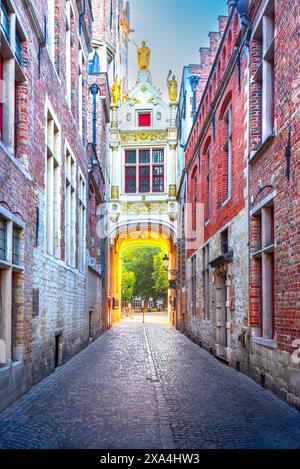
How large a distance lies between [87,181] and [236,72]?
773cm

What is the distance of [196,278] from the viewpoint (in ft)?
69.0

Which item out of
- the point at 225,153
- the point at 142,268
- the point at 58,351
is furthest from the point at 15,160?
the point at 142,268

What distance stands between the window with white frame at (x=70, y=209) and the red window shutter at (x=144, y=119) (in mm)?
19633

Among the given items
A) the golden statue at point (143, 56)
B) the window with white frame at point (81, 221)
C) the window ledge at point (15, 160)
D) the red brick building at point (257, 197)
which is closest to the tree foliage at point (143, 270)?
the golden statue at point (143, 56)

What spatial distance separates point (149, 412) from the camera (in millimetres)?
7516

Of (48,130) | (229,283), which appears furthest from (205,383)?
(48,130)

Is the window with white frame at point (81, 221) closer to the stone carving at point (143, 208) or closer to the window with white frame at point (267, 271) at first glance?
the window with white frame at point (267, 271)

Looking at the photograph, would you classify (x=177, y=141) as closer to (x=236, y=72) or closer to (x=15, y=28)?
(x=236, y=72)

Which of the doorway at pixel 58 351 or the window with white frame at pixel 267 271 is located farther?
the doorway at pixel 58 351

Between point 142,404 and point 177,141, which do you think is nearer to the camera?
point 142,404

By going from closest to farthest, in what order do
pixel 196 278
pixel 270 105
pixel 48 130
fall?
pixel 270 105
pixel 48 130
pixel 196 278

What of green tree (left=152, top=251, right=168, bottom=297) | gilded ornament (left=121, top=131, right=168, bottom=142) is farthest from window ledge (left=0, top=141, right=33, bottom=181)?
green tree (left=152, top=251, right=168, bottom=297)

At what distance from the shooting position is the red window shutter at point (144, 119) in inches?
1362

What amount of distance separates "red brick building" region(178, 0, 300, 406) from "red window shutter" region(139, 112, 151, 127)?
17.4 m
